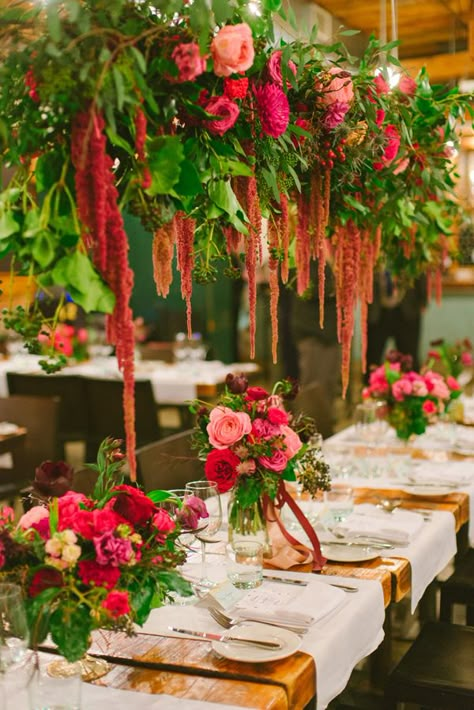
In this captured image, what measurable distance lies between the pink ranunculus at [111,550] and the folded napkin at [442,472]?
1622 millimetres

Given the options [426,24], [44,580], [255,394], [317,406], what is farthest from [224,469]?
[426,24]

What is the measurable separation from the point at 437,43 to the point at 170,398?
467cm

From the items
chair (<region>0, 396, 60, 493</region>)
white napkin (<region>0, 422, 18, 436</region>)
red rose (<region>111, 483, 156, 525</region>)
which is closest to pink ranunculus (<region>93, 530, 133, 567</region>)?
red rose (<region>111, 483, 156, 525</region>)

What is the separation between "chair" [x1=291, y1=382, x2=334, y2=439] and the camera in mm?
4211

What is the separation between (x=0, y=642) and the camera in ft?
4.40

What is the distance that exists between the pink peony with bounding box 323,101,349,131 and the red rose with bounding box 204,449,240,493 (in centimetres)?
75

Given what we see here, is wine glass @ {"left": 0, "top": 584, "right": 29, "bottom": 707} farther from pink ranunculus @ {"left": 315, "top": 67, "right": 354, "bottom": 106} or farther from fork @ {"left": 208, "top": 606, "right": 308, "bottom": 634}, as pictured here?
pink ranunculus @ {"left": 315, "top": 67, "right": 354, "bottom": 106}

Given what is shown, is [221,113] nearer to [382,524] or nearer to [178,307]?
[382,524]

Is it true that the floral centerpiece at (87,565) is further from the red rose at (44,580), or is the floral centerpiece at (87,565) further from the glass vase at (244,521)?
the glass vase at (244,521)

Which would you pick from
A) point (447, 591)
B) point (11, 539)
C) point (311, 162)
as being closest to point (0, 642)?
point (11, 539)

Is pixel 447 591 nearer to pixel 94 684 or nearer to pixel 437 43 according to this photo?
pixel 94 684

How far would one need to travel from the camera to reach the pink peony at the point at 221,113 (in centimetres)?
150

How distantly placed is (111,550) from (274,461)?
701mm

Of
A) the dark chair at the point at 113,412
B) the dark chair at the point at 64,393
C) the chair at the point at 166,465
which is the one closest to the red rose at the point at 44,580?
the chair at the point at 166,465
